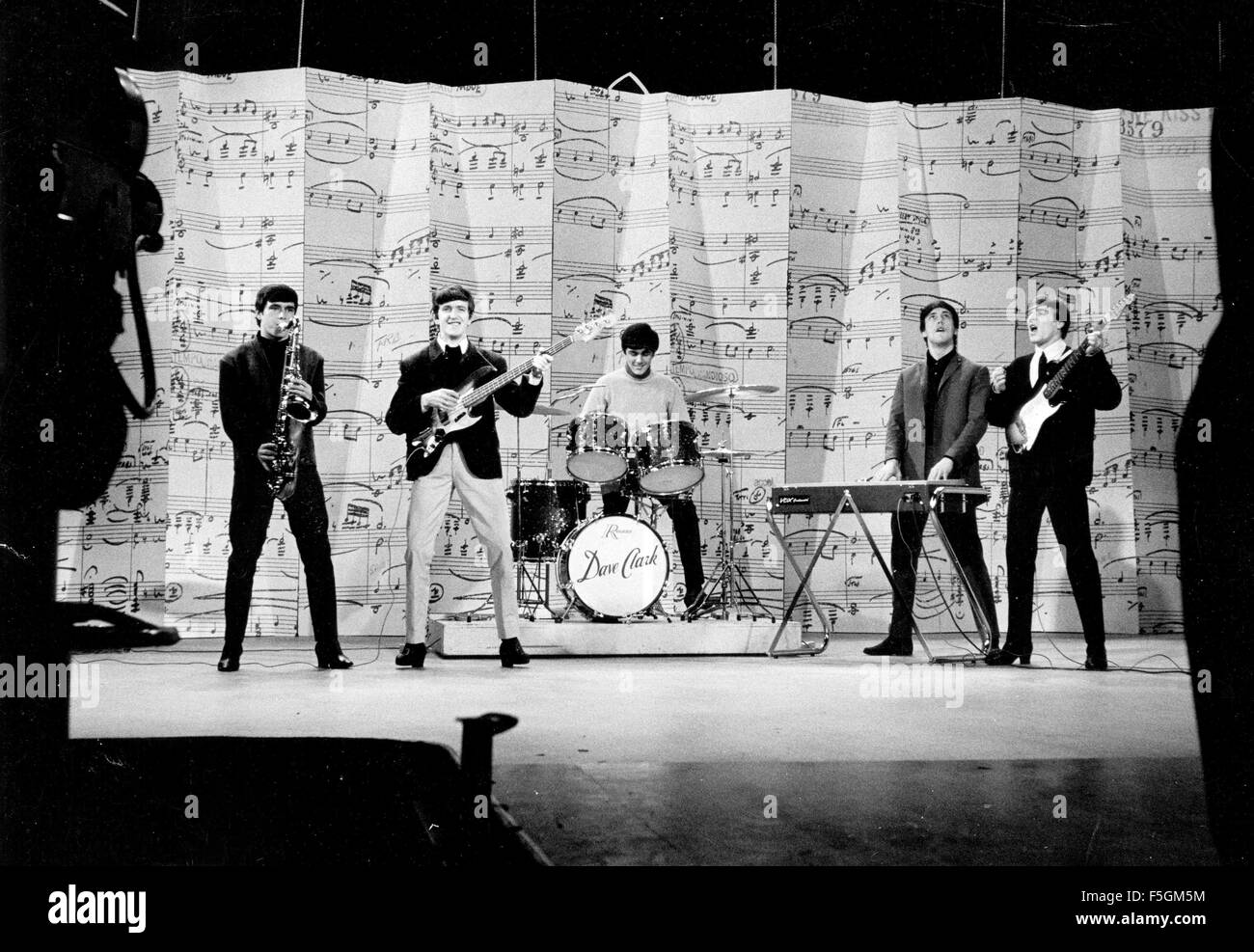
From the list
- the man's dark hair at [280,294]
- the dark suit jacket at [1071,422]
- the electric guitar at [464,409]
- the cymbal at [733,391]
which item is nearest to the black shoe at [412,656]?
the electric guitar at [464,409]

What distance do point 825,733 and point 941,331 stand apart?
2863mm

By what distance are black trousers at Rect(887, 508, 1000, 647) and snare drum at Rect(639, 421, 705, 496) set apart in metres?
1.12

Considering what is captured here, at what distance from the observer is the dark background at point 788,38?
2.60 metres

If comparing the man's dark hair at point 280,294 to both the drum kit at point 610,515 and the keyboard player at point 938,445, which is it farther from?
the keyboard player at point 938,445

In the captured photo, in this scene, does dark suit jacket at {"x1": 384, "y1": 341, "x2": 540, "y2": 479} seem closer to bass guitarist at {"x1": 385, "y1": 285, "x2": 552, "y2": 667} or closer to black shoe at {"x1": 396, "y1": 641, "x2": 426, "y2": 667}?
bass guitarist at {"x1": 385, "y1": 285, "x2": 552, "y2": 667}

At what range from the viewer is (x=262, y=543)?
4.75m

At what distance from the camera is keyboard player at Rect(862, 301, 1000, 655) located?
5.32m

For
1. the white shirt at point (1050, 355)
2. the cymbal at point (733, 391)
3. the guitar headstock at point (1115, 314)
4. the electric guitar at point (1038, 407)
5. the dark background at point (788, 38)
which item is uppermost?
the dark background at point (788, 38)

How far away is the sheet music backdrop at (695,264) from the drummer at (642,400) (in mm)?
679

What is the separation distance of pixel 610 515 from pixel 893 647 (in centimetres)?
170

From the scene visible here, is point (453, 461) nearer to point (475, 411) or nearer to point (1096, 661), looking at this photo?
point (475, 411)
